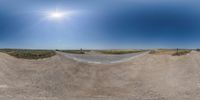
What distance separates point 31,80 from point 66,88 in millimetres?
2488

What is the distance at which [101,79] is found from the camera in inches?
597

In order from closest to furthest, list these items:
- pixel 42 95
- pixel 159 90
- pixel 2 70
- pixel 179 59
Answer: pixel 42 95 → pixel 159 90 → pixel 2 70 → pixel 179 59

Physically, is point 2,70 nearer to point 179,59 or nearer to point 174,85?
point 174,85

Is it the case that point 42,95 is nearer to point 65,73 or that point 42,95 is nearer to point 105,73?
point 65,73

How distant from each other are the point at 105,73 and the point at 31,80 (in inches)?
191

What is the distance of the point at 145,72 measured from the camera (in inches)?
650

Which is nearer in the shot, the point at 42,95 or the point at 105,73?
the point at 42,95

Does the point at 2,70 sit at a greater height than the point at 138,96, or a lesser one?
greater

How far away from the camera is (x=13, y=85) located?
12.8 m

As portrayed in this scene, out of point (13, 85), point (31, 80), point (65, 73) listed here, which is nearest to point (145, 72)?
point (65, 73)

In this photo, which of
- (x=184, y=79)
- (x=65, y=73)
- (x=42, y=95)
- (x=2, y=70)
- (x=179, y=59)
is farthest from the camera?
(x=179, y=59)

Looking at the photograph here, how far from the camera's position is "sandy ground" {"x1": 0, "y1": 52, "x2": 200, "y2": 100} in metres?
11.4

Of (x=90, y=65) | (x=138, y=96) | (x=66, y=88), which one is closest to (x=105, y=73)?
(x=90, y=65)

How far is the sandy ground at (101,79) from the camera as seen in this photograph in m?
11.4
